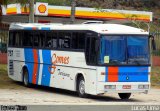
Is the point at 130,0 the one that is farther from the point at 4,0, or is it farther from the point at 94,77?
the point at 94,77

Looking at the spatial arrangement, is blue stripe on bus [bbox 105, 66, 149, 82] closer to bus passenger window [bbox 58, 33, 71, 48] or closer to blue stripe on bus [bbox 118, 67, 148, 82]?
blue stripe on bus [bbox 118, 67, 148, 82]

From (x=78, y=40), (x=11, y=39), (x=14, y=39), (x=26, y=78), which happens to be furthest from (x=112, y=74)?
(x=11, y=39)

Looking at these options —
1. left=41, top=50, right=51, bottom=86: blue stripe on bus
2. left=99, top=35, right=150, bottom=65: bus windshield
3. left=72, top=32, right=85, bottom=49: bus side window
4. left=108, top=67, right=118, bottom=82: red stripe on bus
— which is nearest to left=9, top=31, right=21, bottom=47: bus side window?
left=41, top=50, right=51, bottom=86: blue stripe on bus

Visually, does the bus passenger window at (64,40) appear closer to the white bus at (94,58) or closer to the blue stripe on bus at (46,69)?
the white bus at (94,58)

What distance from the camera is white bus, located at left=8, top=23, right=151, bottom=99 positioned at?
2159 cm

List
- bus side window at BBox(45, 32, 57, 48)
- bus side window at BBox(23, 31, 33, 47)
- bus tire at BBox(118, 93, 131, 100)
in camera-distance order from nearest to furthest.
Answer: bus tire at BBox(118, 93, 131, 100) → bus side window at BBox(45, 32, 57, 48) → bus side window at BBox(23, 31, 33, 47)

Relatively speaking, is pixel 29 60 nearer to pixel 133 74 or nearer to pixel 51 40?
pixel 51 40

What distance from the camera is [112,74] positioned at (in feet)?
70.6

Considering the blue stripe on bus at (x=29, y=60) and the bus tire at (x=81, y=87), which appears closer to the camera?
the bus tire at (x=81, y=87)

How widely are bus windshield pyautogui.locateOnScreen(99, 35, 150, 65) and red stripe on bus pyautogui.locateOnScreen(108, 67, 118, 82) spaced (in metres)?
0.23

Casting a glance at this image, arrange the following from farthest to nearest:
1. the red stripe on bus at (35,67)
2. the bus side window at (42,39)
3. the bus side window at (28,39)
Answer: the bus side window at (28,39) → the red stripe on bus at (35,67) → the bus side window at (42,39)

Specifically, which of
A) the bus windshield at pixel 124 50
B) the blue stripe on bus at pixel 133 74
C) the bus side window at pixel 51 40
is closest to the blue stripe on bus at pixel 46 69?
the bus side window at pixel 51 40

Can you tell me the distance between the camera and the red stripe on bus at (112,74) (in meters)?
21.5

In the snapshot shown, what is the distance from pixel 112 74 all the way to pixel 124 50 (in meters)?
1.09
